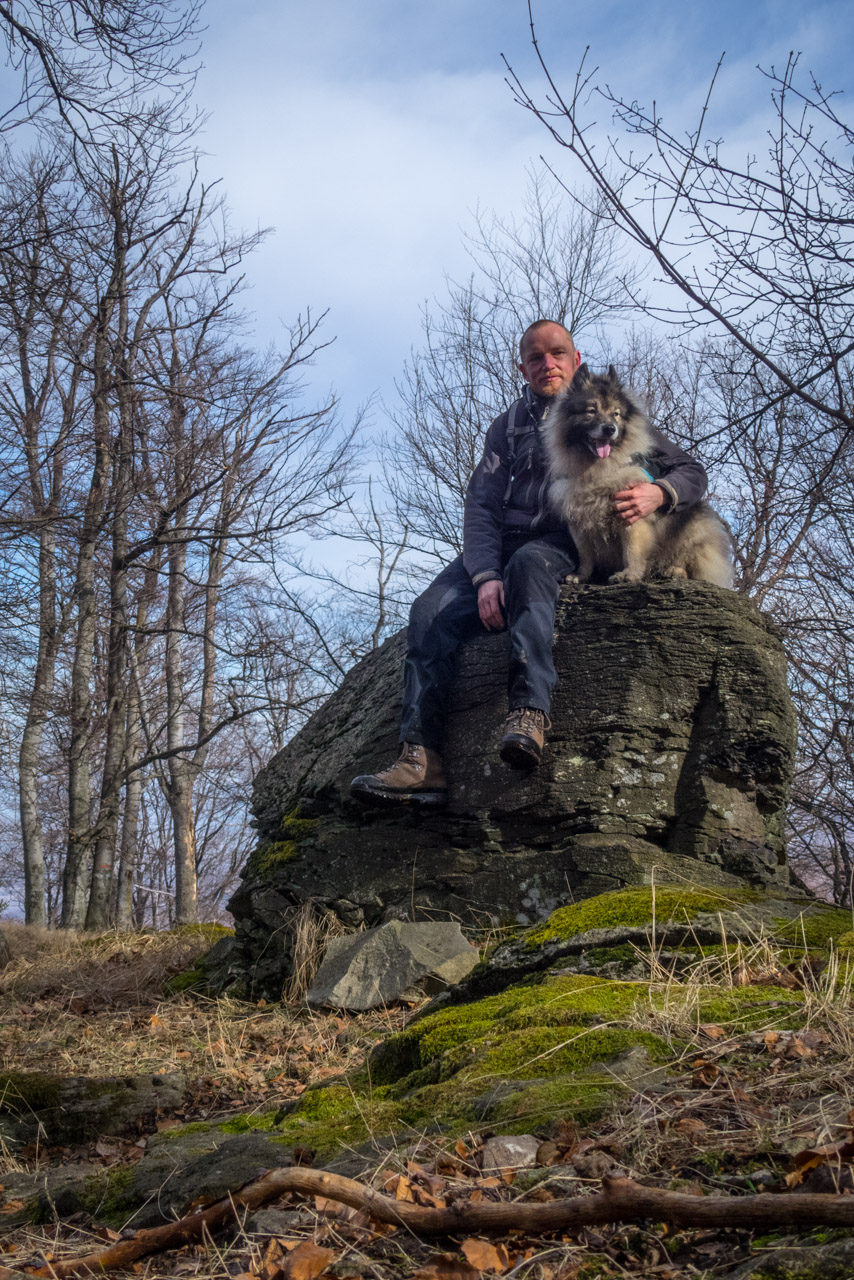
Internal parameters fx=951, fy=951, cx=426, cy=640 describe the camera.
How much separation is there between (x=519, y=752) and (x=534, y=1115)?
10.4 ft

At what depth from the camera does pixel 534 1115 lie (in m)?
2.19

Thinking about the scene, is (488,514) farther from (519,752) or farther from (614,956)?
(614,956)

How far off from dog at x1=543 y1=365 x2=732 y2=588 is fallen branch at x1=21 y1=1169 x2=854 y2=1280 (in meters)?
4.81

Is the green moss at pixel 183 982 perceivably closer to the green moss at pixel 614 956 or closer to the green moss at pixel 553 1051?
the green moss at pixel 614 956

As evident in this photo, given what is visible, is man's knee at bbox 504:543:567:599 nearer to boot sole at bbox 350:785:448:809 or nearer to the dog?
the dog

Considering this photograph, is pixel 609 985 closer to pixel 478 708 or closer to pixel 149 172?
pixel 478 708

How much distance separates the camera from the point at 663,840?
564 cm

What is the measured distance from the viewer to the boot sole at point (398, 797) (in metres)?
5.82

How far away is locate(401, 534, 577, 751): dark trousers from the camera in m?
5.53

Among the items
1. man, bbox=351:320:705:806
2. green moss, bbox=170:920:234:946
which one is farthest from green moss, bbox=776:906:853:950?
green moss, bbox=170:920:234:946

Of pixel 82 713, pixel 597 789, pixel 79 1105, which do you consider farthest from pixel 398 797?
pixel 82 713

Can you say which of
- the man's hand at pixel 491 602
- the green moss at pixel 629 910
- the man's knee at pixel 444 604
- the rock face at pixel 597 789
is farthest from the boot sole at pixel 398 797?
the green moss at pixel 629 910

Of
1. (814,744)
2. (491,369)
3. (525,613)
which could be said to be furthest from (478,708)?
(491,369)

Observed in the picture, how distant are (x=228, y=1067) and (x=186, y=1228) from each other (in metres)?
2.78
